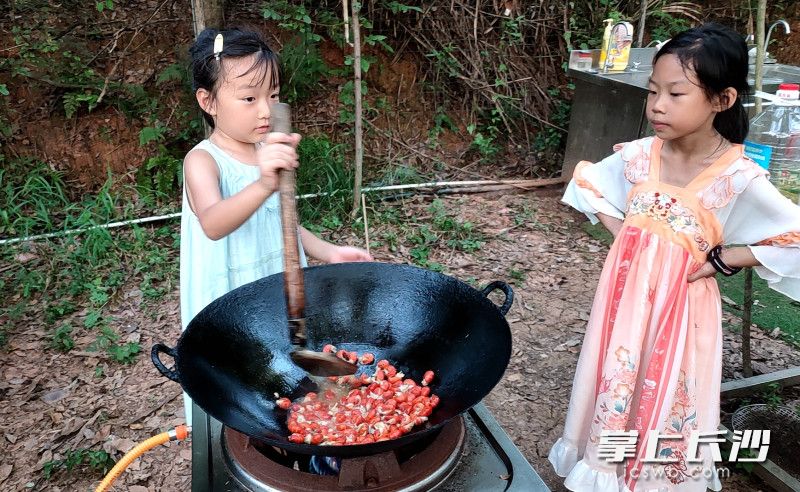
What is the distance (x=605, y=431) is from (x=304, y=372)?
3.76ft

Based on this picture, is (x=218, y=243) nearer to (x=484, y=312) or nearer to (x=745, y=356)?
(x=484, y=312)

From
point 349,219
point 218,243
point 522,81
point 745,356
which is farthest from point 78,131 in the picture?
point 745,356

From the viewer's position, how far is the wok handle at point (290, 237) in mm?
1370

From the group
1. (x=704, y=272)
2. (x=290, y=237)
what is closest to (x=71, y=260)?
(x=290, y=237)

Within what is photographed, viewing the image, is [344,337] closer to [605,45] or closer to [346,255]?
[346,255]

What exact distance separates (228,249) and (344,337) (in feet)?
1.56

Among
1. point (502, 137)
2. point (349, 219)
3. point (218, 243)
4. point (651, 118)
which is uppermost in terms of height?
point (651, 118)

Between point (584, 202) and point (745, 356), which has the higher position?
point (584, 202)

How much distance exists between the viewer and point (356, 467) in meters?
1.28

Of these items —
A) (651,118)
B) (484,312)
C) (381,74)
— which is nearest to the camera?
(484,312)

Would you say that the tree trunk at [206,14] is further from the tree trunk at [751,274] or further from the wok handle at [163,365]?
the tree trunk at [751,274]

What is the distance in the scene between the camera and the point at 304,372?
5.32 feet

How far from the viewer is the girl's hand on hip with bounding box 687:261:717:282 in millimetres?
1826

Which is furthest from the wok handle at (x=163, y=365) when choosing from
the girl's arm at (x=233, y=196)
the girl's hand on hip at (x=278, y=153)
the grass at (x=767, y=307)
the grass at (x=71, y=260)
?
the grass at (x=767, y=307)
